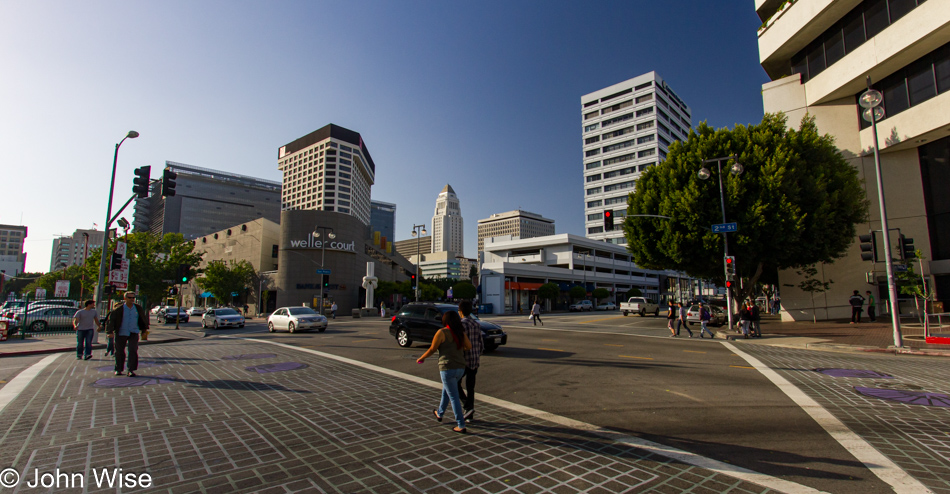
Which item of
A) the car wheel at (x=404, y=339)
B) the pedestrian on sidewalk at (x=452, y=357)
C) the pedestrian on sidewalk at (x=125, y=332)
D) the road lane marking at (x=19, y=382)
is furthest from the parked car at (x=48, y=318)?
the pedestrian on sidewalk at (x=452, y=357)

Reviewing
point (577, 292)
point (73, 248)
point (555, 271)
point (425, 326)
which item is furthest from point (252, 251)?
point (73, 248)

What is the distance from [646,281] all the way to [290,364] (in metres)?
95.4

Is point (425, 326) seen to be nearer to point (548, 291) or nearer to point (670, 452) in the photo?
point (670, 452)

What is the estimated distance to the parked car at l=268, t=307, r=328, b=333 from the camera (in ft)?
75.5

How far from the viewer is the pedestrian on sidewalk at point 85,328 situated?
11452 mm

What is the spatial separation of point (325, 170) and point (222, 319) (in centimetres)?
11051

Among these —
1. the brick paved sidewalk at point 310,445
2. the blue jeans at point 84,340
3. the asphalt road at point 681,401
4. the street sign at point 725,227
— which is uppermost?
the street sign at point 725,227

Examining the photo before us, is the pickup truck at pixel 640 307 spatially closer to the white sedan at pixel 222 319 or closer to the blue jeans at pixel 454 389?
the white sedan at pixel 222 319

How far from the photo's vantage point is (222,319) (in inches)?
1060

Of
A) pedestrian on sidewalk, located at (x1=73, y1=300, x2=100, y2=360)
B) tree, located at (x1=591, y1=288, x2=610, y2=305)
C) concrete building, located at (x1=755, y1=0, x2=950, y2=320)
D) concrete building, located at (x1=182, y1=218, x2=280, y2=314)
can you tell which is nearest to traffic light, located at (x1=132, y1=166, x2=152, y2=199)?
pedestrian on sidewalk, located at (x1=73, y1=300, x2=100, y2=360)

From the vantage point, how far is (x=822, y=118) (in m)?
28.2

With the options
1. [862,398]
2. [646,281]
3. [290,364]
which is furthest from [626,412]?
[646,281]

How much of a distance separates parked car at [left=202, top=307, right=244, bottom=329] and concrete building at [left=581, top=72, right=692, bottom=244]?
75842 mm

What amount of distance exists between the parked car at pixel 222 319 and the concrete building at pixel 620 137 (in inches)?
2986
